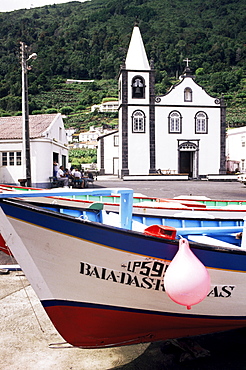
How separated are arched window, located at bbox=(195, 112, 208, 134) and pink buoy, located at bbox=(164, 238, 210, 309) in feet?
115

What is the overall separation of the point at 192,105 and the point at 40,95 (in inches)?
4048

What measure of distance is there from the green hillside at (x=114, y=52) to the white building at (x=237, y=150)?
31.7 metres

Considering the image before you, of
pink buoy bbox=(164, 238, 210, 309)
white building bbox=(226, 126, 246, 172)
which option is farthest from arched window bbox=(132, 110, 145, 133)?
pink buoy bbox=(164, 238, 210, 309)

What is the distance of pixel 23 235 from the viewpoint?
3.28 m

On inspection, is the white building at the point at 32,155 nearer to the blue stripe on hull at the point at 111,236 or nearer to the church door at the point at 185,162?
the blue stripe on hull at the point at 111,236

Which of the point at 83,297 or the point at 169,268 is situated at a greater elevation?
the point at 169,268

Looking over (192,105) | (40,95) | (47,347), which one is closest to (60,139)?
(192,105)

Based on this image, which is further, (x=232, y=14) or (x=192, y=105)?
(x=232, y=14)

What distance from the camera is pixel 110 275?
135 inches

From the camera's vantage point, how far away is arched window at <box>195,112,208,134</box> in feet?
122

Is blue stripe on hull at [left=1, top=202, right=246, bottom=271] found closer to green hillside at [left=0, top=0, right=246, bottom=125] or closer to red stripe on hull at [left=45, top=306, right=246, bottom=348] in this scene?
red stripe on hull at [left=45, top=306, right=246, bottom=348]

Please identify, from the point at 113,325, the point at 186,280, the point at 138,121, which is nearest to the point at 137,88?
the point at 138,121

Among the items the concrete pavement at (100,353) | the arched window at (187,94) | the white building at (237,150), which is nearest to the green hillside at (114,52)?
the white building at (237,150)

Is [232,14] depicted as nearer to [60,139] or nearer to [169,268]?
[60,139]
